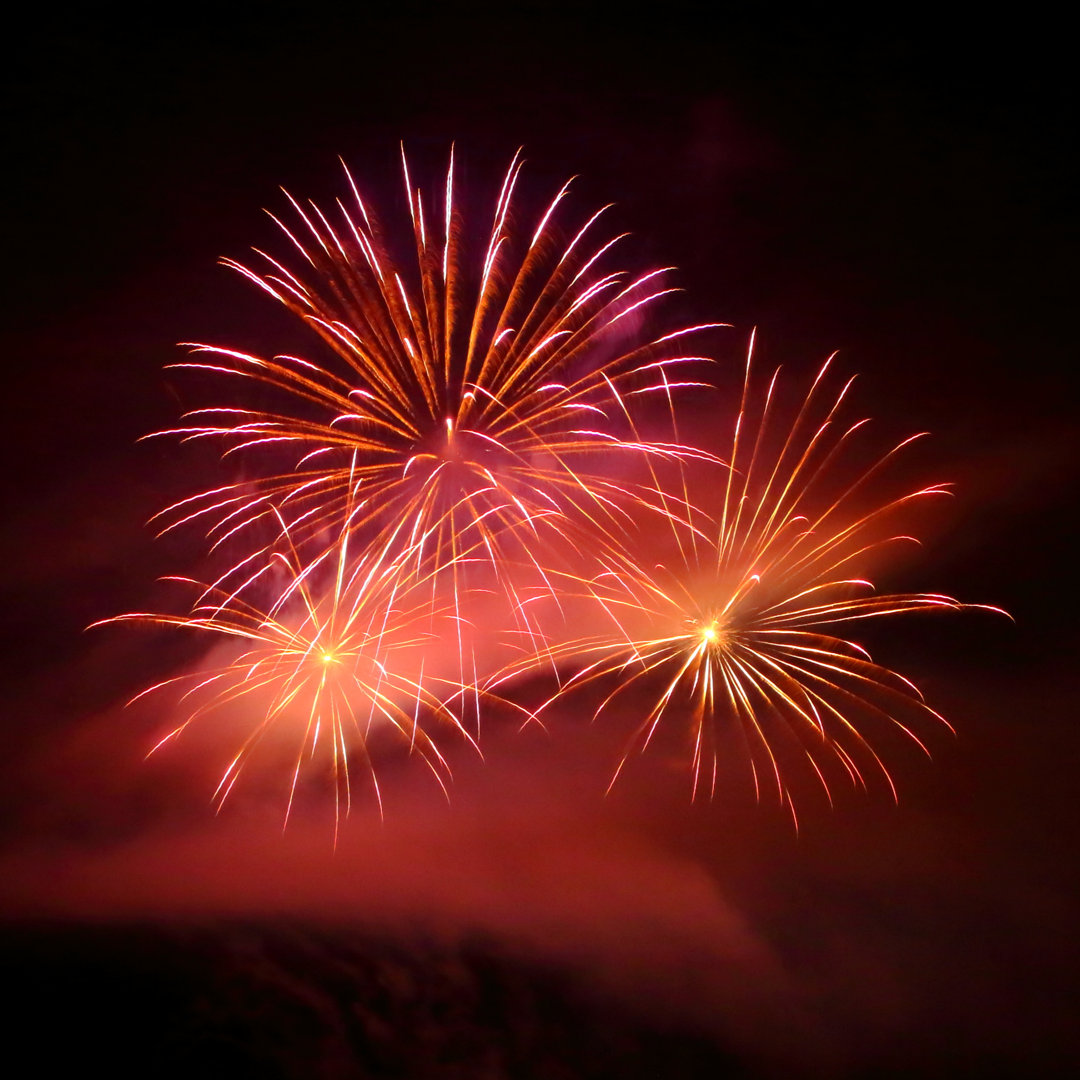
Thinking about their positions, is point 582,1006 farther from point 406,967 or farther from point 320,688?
point 320,688

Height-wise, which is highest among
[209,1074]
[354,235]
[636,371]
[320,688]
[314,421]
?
[354,235]

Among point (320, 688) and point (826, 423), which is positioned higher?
point (826, 423)

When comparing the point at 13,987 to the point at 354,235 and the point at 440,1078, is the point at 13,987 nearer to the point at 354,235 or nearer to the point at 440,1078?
the point at 440,1078

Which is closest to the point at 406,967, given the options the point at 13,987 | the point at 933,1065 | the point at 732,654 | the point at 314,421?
the point at 13,987

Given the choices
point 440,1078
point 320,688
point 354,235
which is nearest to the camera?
point 354,235

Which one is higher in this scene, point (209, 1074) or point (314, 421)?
point (314, 421)

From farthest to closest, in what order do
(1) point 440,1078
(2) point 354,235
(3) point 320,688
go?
(1) point 440,1078, (3) point 320,688, (2) point 354,235

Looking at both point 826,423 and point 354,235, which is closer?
point 354,235

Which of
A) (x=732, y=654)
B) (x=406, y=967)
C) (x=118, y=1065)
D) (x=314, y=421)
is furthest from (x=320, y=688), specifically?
(x=118, y=1065)

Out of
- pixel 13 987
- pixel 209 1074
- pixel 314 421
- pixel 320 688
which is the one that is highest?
pixel 314 421
